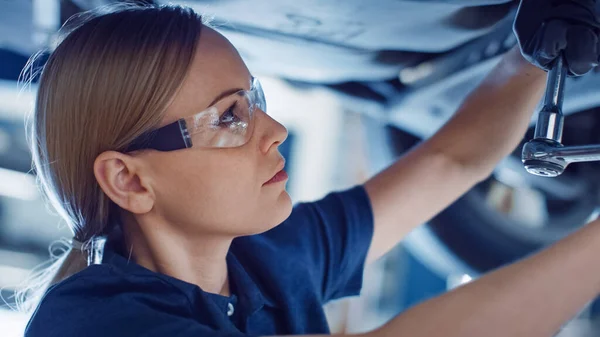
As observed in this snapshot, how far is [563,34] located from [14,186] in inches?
72.4

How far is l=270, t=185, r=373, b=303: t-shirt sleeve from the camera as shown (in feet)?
3.14

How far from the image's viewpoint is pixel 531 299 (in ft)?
1.92

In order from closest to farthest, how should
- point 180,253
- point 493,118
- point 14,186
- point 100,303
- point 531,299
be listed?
point 531,299, point 100,303, point 180,253, point 493,118, point 14,186

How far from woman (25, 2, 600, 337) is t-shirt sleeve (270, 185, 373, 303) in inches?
0.5

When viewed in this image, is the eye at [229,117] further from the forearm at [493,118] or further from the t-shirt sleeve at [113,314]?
the forearm at [493,118]

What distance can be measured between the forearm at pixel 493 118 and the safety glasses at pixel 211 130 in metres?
0.34

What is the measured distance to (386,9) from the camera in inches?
30.8

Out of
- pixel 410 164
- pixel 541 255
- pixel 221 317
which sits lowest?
pixel 221 317

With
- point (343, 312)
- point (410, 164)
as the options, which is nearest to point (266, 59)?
point (410, 164)

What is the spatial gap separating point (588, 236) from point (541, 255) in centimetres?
4

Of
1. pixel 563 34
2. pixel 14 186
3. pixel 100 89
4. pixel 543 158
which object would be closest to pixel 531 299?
pixel 543 158

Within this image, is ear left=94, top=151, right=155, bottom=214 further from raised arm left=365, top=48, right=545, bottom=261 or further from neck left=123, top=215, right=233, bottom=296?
raised arm left=365, top=48, right=545, bottom=261

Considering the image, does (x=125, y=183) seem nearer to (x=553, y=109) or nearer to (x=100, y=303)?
(x=100, y=303)

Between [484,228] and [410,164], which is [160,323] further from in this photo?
[484,228]
